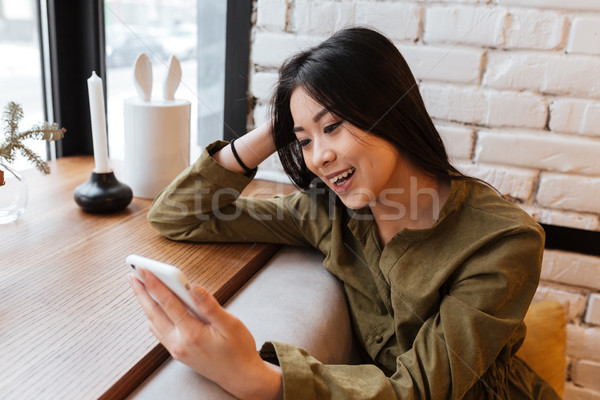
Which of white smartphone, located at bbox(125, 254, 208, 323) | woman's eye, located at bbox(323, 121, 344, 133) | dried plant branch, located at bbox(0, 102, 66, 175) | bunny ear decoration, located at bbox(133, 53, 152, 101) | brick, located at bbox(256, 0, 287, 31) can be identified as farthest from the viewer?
brick, located at bbox(256, 0, 287, 31)

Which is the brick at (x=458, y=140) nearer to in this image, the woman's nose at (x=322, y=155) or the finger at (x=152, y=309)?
the woman's nose at (x=322, y=155)

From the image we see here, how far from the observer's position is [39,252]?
0.90 metres

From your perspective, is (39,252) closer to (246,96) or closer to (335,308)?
(335,308)

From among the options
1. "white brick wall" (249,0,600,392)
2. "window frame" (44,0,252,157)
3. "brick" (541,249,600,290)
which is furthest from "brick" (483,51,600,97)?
"window frame" (44,0,252,157)

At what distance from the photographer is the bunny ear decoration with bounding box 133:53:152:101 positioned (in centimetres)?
112

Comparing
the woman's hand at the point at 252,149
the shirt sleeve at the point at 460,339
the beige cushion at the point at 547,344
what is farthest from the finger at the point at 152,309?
the beige cushion at the point at 547,344

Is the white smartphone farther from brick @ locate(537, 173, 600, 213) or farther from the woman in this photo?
brick @ locate(537, 173, 600, 213)

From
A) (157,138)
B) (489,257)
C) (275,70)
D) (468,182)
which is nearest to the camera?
(489,257)

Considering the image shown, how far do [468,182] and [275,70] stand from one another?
0.61m

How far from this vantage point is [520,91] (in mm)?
1096

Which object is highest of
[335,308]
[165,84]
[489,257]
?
[165,84]

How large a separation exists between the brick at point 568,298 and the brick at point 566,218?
0.16 metres

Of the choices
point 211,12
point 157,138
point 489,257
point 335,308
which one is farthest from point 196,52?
point 489,257

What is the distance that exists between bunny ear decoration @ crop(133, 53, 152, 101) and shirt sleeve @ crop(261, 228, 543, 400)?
707 millimetres
